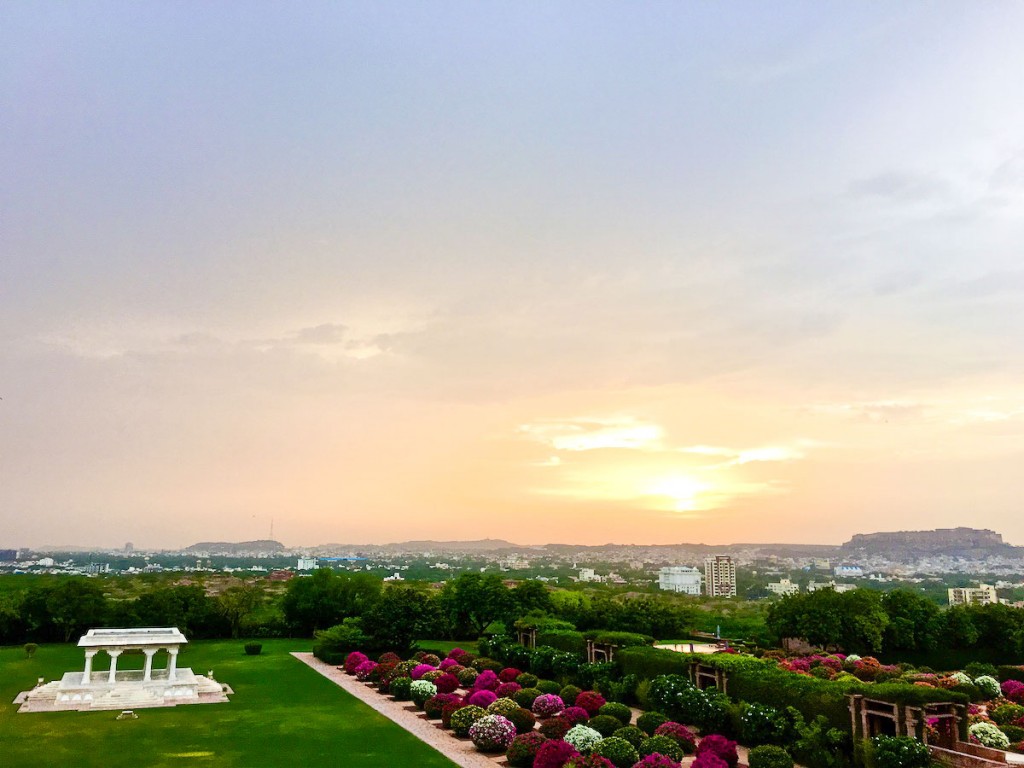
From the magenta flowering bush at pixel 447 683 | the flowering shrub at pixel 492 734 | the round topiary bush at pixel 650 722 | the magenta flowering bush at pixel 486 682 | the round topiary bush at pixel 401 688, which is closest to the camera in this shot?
the flowering shrub at pixel 492 734

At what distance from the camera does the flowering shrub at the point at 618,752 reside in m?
19.2

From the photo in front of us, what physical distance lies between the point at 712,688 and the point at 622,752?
706 cm

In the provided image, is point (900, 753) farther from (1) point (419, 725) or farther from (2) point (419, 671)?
(2) point (419, 671)

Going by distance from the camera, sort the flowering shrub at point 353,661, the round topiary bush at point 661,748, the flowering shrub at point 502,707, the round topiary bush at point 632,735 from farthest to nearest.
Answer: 1. the flowering shrub at point 353,661
2. the flowering shrub at point 502,707
3. the round topiary bush at point 632,735
4. the round topiary bush at point 661,748

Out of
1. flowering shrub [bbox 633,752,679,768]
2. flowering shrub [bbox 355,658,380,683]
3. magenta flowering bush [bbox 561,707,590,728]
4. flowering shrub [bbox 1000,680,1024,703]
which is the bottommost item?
flowering shrub [bbox 355,658,380,683]

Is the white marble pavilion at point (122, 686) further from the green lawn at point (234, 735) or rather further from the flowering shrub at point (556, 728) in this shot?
the flowering shrub at point (556, 728)

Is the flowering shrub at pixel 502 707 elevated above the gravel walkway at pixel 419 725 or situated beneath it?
elevated above

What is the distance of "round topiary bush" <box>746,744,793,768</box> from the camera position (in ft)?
62.7

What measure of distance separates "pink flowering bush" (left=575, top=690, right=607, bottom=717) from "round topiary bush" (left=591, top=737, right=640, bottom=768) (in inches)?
226

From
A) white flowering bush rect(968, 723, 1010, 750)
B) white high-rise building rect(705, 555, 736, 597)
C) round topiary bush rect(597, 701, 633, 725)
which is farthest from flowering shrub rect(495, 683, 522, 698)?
white high-rise building rect(705, 555, 736, 597)

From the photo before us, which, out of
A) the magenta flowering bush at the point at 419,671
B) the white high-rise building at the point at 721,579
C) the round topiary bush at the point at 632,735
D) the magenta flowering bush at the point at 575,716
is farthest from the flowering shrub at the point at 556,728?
the white high-rise building at the point at 721,579

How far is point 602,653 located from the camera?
1330 inches

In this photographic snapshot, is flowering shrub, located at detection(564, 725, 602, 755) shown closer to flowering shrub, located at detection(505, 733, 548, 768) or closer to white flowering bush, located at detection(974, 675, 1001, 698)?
flowering shrub, located at detection(505, 733, 548, 768)

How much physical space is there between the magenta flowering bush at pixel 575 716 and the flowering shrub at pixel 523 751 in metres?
2.86
